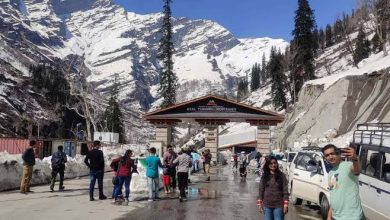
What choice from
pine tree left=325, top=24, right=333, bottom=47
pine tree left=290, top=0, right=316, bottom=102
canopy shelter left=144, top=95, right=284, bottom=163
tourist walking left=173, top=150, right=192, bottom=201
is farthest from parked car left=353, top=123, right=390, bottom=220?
pine tree left=325, top=24, right=333, bottom=47

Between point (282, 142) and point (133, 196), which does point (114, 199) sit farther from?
point (282, 142)

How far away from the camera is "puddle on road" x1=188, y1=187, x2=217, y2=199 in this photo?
1864 cm

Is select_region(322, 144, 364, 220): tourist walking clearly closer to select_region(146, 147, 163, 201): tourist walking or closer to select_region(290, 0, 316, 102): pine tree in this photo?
select_region(146, 147, 163, 201): tourist walking

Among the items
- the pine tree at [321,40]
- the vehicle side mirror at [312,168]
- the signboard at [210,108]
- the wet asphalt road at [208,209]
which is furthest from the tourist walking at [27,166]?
the pine tree at [321,40]

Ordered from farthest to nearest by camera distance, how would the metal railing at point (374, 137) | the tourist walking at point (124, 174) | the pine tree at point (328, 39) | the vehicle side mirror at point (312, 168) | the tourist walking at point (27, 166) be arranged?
the pine tree at point (328, 39) < the tourist walking at point (27, 166) < the tourist walking at point (124, 174) < the vehicle side mirror at point (312, 168) < the metal railing at point (374, 137)

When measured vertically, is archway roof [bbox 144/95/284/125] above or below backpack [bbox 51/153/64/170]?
above

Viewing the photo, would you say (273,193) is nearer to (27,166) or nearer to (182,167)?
(182,167)

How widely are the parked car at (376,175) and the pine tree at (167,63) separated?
57884mm

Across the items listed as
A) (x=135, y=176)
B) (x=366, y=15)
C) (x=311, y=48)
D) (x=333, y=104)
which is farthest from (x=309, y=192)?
(x=311, y=48)

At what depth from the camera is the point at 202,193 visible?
20062 millimetres

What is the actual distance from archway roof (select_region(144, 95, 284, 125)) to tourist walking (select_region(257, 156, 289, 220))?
38.4 m

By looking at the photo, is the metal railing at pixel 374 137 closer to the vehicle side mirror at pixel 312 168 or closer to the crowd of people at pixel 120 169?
the vehicle side mirror at pixel 312 168

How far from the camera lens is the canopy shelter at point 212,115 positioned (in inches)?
1825

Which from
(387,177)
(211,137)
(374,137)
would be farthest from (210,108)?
(387,177)
